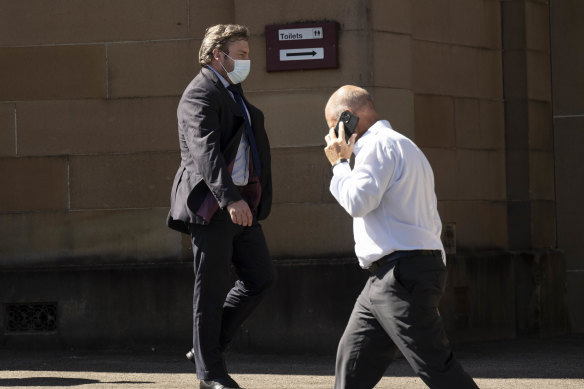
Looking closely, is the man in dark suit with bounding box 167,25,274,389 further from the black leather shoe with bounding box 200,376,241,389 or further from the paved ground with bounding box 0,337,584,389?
the paved ground with bounding box 0,337,584,389

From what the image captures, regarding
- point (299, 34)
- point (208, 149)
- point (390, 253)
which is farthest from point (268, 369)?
point (390, 253)

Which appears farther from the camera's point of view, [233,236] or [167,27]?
[167,27]

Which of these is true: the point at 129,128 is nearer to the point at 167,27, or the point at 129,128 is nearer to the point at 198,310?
the point at 167,27

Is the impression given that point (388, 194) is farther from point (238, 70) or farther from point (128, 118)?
point (128, 118)

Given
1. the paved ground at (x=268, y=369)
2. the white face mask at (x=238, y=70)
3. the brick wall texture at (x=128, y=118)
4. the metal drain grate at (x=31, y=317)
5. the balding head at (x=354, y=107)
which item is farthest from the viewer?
the metal drain grate at (x=31, y=317)

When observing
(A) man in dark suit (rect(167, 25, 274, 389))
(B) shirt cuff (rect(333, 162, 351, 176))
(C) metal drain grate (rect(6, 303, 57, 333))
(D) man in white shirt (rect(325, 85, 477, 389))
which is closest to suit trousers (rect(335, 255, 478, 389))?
(D) man in white shirt (rect(325, 85, 477, 389))

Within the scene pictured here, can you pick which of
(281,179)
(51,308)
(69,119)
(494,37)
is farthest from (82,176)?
(494,37)

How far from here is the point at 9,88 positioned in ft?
27.3

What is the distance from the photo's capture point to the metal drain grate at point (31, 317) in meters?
8.16

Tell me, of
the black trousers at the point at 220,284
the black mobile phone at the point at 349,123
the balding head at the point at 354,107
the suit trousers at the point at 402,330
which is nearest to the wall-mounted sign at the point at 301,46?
the black trousers at the point at 220,284

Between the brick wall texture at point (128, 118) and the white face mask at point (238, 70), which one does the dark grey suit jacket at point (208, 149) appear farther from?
the brick wall texture at point (128, 118)

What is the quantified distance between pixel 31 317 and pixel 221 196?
10.7 feet

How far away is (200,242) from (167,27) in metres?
2.93

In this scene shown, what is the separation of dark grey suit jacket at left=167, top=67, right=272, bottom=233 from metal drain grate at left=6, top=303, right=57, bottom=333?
263 cm
